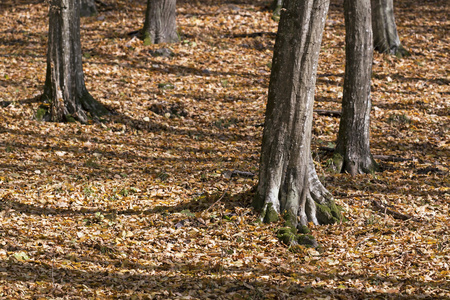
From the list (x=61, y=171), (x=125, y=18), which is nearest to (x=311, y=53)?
(x=61, y=171)

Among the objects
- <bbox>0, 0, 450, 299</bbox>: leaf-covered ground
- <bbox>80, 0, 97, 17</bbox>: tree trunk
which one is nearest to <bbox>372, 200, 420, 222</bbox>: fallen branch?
<bbox>0, 0, 450, 299</bbox>: leaf-covered ground

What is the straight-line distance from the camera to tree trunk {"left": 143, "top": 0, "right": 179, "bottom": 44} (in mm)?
13727

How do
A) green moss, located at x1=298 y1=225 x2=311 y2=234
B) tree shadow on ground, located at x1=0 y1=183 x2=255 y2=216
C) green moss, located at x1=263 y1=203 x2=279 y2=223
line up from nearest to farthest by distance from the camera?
1. green moss, located at x1=298 y1=225 x2=311 y2=234
2. green moss, located at x1=263 y1=203 x2=279 y2=223
3. tree shadow on ground, located at x1=0 y1=183 x2=255 y2=216

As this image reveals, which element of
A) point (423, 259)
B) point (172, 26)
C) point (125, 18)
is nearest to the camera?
point (423, 259)

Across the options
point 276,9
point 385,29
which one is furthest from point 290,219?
point 276,9

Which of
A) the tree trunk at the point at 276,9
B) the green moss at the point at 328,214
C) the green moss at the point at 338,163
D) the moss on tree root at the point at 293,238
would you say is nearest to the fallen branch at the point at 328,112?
the green moss at the point at 338,163

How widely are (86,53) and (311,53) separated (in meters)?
8.86

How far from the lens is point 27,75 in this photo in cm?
1152

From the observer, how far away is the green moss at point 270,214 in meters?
6.09

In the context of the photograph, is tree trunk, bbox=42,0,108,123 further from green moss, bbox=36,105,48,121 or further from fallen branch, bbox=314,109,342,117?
fallen branch, bbox=314,109,342,117

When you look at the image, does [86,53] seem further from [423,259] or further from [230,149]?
[423,259]

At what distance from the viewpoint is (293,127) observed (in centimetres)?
591

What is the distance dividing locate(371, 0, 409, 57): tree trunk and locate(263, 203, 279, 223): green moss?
30.4ft

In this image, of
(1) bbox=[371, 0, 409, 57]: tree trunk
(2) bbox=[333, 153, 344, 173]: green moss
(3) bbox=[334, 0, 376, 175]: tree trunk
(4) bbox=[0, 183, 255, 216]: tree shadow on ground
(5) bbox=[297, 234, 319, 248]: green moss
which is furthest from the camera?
(1) bbox=[371, 0, 409, 57]: tree trunk
